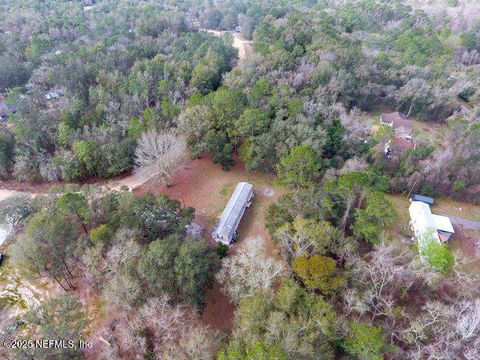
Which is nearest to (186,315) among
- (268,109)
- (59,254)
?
(59,254)

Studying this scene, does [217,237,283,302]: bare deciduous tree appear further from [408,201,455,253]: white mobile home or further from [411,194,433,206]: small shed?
[411,194,433,206]: small shed

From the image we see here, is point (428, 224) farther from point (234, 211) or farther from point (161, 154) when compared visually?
point (161, 154)

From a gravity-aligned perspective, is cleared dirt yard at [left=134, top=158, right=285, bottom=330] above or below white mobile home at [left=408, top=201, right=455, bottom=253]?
below

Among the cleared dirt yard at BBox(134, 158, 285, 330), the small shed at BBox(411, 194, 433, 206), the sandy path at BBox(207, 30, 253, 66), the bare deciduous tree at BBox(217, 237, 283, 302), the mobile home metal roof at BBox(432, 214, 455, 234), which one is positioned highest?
the sandy path at BBox(207, 30, 253, 66)

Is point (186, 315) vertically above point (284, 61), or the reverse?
point (284, 61)

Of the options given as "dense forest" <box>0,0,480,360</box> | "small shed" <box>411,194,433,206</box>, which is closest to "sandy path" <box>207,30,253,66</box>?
"dense forest" <box>0,0,480,360</box>

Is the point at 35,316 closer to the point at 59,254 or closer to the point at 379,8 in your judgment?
the point at 59,254

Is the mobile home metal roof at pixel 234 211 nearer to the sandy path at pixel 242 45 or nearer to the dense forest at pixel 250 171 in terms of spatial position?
the dense forest at pixel 250 171
